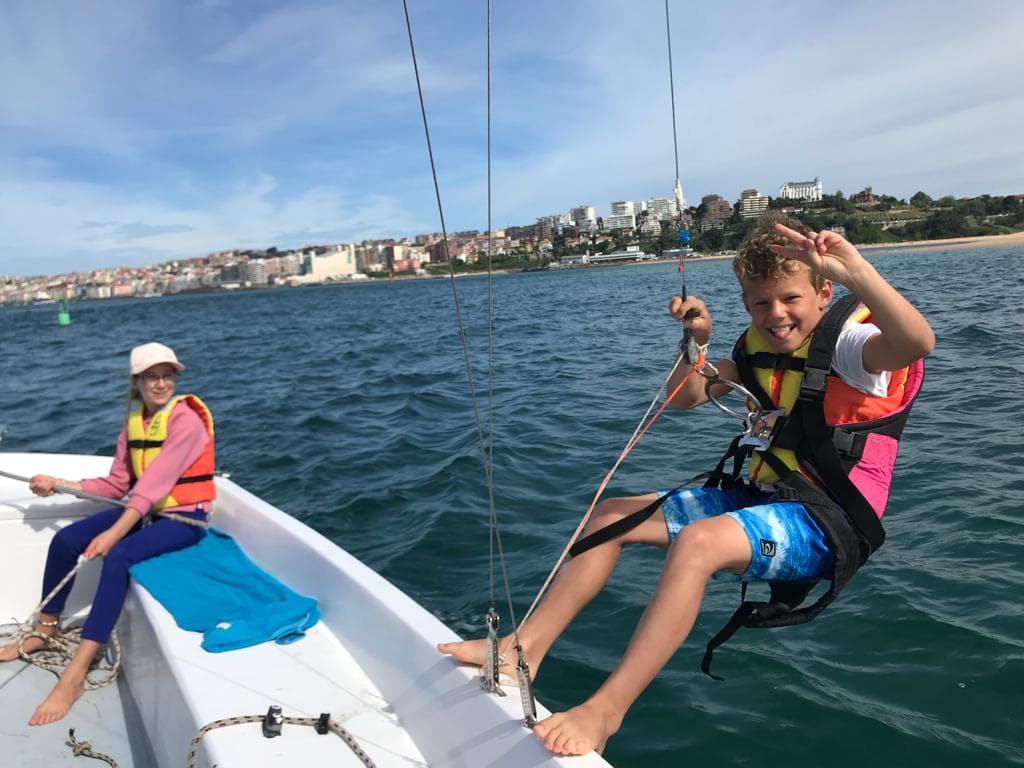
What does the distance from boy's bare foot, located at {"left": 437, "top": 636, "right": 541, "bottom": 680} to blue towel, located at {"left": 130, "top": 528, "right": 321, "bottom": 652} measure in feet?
2.81

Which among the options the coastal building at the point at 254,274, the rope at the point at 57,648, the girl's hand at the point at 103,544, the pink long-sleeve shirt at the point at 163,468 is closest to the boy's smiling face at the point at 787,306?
the pink long-sleeve shirt at the point at 163,468

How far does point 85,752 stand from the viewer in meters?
2.57

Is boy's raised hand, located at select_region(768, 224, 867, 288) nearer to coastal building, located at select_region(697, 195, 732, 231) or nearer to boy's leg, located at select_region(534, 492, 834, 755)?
boy's leg, located at select_region(534, 492, 834, 755)

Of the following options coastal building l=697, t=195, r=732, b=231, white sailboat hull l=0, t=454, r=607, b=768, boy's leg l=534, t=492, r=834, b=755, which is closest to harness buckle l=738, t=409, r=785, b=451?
boy's leg l=534, t=492, r=834, b=755

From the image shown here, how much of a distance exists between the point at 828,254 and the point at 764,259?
0.96ft

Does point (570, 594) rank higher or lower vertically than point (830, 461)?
lower

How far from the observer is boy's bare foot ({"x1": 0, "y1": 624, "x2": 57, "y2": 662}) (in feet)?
10.5

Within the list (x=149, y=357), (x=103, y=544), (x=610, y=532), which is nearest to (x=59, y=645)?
(x=103, y=544)

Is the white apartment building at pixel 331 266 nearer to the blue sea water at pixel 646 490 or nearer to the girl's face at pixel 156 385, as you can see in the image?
the blue sea water at pixel 646 490

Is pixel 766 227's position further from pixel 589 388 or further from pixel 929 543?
pixel 589 388

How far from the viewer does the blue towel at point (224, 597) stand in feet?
8.55

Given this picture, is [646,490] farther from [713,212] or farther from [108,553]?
[108,553]

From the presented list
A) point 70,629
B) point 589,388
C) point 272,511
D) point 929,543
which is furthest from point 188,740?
point 589,388

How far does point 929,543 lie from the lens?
3811 millimetres
